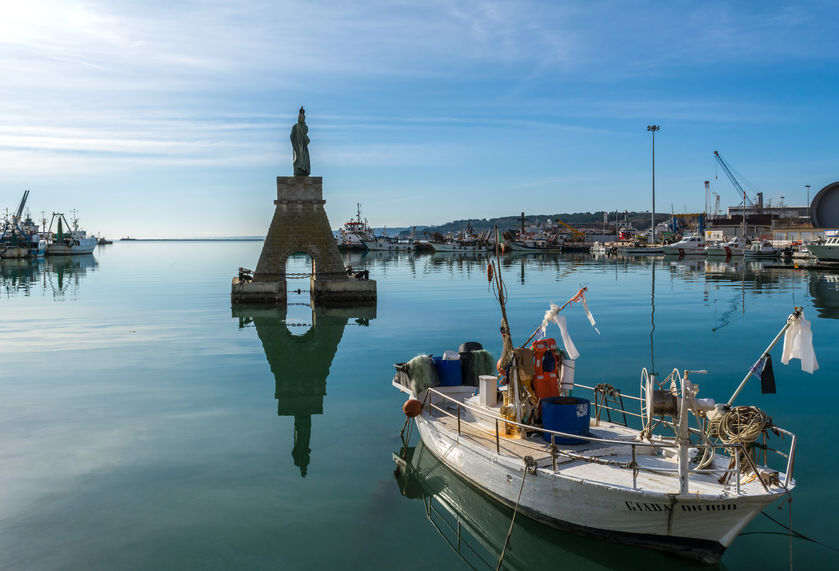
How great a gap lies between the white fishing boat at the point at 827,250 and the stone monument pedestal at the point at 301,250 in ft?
192

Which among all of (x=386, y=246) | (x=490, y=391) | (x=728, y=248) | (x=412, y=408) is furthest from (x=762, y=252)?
(x=412, y=408)

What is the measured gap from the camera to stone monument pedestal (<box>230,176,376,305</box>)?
123 feet

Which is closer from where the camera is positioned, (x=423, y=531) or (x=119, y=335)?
(x=423, y=531)

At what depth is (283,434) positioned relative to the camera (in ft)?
50.5

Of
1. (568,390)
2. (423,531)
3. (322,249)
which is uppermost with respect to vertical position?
(322,249)

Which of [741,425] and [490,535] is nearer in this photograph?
[741,425]

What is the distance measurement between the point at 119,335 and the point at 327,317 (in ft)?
36.3

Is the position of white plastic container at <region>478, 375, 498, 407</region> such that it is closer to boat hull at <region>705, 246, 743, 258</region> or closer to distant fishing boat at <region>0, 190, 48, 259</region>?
boat hull at <region>705, 246, 743, 258</region>

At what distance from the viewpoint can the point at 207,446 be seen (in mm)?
14406

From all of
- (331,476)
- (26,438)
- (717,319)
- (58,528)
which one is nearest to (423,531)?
(331,476)

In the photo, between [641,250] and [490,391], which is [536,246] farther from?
[490,391]

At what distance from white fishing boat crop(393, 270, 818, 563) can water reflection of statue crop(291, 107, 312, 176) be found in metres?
27.0

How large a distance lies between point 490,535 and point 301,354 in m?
16.6

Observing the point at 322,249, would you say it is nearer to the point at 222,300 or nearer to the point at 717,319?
the point at 222,300
